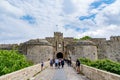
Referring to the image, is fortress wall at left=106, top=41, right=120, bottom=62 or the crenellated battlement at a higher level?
the crenellated battlement

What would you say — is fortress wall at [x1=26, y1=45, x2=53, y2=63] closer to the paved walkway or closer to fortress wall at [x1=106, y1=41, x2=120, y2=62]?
fortress wall at [x1=106, y1=41, x2=120, y2=62]

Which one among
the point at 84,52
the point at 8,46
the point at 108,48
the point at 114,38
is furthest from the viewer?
the point at 114,38

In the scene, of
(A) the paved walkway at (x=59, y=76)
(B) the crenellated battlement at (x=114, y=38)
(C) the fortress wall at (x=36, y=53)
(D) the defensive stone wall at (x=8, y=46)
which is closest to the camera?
(A) the paved walkway at (x=59, y=76)

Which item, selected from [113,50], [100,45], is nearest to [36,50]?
[100,45]

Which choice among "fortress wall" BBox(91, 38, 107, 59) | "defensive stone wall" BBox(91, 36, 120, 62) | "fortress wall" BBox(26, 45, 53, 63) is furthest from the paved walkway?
"defensive stone wall" BBox(91, 36, 120, 62)

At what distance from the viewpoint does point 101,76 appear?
9.59m

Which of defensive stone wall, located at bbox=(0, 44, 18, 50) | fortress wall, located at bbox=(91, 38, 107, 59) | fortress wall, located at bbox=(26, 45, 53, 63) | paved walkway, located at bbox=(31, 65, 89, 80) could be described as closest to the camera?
paved walkway, located at bbox=(31, 65, 89, 80)

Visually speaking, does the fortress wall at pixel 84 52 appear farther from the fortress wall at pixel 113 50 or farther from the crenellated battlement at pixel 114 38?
the crenellated battlement at pixel 114 38

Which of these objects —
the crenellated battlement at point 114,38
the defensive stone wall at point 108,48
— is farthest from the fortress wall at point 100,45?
the crenellated battlement at point 114,38

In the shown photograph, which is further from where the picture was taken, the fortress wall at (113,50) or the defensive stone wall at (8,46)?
the fortress wall at (113,50)

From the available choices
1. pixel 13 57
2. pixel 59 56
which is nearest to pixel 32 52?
pixel 59 56

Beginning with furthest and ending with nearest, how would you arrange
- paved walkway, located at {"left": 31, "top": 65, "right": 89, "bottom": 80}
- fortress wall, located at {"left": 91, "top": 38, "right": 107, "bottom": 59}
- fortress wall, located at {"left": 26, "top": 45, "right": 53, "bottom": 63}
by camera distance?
1. fortress wall, located at {"left": 91, "top": 38, "right": 107, "bottom": 59}
2. fortress wall, located at {"left": 26, "top": 45, "right": 53, "bottom": 63}
3. paved walkway, located at {"left": 31, "top": 65, "right": 89, "bottom": 80}

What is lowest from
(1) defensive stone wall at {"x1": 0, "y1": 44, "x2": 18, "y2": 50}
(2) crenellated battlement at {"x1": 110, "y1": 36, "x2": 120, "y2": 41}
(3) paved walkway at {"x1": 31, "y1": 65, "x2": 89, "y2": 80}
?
(3) paved walkway at {"x1": 31, "y1": 65, "x2": 89, "y2": 80}

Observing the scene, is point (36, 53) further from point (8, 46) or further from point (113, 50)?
point (113, 50)
